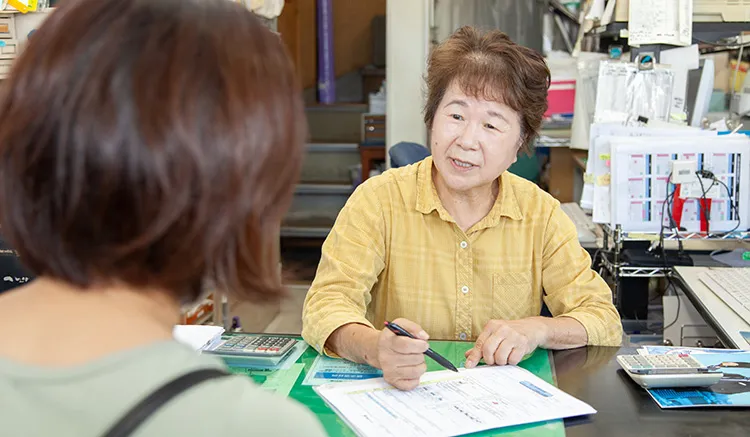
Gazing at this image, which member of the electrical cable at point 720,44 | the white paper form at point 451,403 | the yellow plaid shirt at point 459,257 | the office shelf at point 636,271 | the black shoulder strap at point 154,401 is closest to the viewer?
the black shoulder strap at point 154,401

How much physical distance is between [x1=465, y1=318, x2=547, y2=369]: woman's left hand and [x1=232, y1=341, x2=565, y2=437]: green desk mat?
0.09 ft

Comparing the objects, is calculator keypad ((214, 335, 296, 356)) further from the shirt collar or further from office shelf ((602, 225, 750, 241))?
office shelf ((602, 225, 750, 241))

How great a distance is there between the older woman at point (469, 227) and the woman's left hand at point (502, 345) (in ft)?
0.73

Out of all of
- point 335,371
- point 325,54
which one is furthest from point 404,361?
point 325,54

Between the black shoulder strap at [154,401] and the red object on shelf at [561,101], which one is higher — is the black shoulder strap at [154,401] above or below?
below

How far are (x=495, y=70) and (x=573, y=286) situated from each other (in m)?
0.50

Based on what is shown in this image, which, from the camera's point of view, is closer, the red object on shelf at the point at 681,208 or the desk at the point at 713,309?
the desk at the point at 713,309

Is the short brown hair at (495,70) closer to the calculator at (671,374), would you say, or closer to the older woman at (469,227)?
the older woman at (469,227)

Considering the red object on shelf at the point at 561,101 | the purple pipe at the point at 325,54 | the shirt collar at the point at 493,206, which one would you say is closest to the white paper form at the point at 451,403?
the shirt collar at the point at 493,206

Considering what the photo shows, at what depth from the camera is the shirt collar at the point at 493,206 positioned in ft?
5.65

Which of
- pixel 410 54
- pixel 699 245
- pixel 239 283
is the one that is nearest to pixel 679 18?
pixel 699 245

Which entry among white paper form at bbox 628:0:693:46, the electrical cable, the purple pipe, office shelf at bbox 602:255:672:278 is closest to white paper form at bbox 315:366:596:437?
office shelf at bbox 602:255:672:278

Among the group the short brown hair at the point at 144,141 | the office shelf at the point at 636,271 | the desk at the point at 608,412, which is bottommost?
the office shelf at the point at 636,271

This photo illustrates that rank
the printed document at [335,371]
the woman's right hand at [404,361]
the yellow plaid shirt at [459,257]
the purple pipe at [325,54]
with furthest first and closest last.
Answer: the purple pipe at [325,54] → the yellow plaid shirt at [459,257] → the printed document at [335,371] → the woman's right hand at [404,361]
